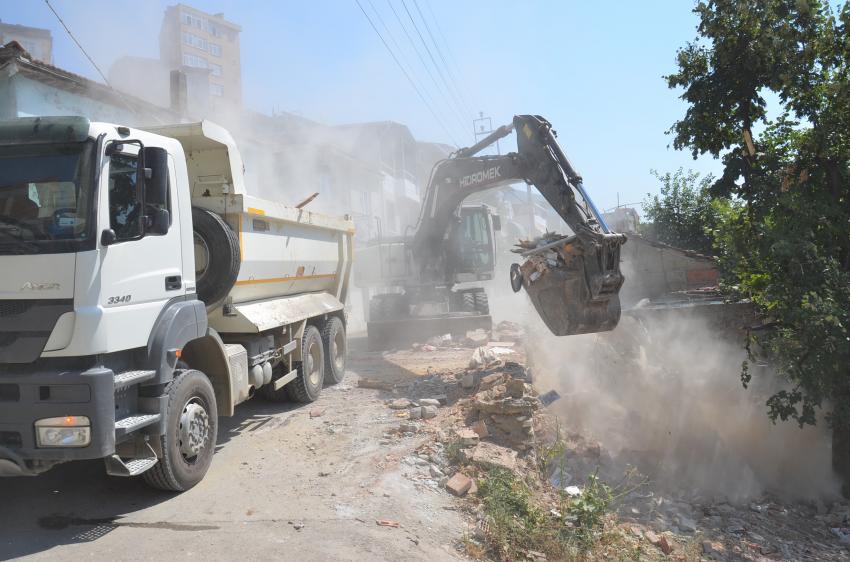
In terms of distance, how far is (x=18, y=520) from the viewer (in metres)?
4.21

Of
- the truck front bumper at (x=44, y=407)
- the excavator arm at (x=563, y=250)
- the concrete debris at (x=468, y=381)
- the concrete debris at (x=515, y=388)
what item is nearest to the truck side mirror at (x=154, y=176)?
the truck front bumper at (x=44, y=407)

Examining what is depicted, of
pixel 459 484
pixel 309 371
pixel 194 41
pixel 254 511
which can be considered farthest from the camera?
pixel 194 41

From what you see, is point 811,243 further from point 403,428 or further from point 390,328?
point 390,328

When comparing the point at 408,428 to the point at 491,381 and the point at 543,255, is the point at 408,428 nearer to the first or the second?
the point at 491,381

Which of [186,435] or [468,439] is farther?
[468,439]

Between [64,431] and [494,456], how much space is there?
358 centimetres

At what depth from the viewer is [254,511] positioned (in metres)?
4.47

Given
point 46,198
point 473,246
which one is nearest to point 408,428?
point 46,198

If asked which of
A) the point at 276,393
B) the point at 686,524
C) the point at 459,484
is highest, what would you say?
the point at 276,393

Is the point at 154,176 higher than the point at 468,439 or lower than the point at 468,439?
higher

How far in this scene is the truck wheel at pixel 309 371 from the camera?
7.92m

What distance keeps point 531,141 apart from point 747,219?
341cm

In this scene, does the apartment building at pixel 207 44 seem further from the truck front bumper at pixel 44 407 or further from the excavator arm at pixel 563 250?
the truck front bumper at pixel 44 407

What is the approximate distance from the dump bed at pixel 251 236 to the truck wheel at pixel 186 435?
1145 millimetres
